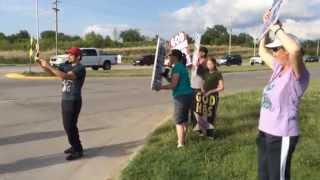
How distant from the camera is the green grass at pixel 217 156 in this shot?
25.9ft

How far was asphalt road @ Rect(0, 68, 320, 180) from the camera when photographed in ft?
29.3

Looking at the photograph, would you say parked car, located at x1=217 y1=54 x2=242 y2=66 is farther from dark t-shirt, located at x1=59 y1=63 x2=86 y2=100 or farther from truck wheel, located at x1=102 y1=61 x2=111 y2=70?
dark t-shirt, located at x1=59 y1=63 x2=86 y2=100

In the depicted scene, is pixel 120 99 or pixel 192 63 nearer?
pixel 192 63

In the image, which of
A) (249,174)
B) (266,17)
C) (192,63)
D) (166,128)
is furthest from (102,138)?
(266,17)

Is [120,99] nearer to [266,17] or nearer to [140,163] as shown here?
[140,163]

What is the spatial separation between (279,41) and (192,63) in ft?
18.8

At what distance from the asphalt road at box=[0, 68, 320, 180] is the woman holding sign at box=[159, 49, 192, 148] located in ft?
3.20

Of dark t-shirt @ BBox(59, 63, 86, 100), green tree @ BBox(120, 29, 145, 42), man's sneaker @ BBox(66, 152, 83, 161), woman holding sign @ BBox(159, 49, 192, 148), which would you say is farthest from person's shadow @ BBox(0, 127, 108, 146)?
green tree @ BBox(120, 29, 145, 42)

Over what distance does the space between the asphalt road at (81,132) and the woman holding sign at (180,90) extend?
974 millimetres

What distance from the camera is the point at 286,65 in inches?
213

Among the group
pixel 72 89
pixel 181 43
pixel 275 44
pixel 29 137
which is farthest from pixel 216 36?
pixel 275 44

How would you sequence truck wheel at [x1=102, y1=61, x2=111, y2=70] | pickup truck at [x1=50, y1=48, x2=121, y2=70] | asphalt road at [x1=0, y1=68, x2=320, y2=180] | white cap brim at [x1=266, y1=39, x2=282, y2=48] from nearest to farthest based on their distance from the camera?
white cap brim at [x1=266, y1=39, x2=282, y2=48] < asphalt road at [x1=0, y1=68, x2=320, y2=180] < pickup truck at [x1=50, y1=48, x2=121, y2=70] < truck wheel at [x1=102, y1=61, x2=111, y2=70]

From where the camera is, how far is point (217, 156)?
8883 millimetres

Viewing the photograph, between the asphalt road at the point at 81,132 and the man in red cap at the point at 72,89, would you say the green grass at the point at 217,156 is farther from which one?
the man in red cap at the point at 72,89
